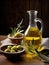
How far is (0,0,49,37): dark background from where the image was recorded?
323 centimetres

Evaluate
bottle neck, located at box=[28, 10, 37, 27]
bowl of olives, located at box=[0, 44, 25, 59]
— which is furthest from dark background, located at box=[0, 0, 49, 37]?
bowl of olives, located at box=[0, 44, 25, 59]

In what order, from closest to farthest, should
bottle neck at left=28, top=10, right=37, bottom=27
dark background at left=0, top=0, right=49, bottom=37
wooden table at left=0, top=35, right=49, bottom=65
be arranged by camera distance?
wooden table at left=0, top=35, right=49, bottom=65 < bottle neck at left=28, top=10, right=37, bottom=27 < dark background at left=0, top=0, right=49, bottom=37

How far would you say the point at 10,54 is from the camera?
1157 mm

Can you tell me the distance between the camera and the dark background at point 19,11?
10.6 feet

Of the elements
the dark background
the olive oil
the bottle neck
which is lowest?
the dark background

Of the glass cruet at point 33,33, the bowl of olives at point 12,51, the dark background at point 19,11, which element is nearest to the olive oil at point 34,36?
the glass cruet at point 33,33

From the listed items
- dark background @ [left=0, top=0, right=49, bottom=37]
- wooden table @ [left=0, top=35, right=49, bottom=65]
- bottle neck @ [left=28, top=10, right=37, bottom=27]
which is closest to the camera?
wooden table @ [left=0, top=35, right=49, bottom=65]

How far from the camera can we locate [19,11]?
3.31 metres

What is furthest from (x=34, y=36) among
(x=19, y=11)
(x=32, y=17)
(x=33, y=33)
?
(x=19, y=11)

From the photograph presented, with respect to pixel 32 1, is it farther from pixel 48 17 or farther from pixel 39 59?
pixel 39 59

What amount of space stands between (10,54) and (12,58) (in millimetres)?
42

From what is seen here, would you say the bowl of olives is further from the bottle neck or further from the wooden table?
the bottle neck

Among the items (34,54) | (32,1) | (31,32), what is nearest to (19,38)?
(31,32)

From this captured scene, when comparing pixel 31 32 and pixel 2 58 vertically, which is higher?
pixel 31 32
